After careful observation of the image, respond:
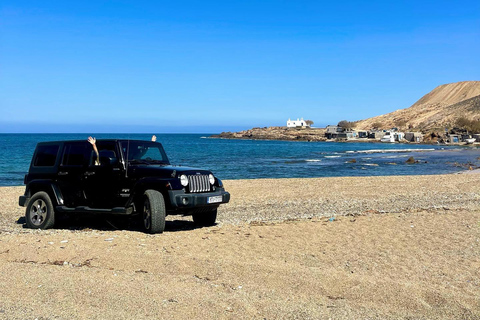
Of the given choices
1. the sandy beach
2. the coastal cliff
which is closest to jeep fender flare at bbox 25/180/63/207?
the sandy beach

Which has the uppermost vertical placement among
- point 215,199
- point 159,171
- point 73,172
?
point 159,171

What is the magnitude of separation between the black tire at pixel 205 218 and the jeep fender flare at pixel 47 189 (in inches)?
125

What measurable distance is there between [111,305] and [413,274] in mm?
4512

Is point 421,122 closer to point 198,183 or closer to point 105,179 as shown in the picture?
point 198,183

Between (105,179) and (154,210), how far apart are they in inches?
61.8

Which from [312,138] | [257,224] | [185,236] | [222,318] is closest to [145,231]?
[185,236]

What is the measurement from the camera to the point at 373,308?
18.5 feet

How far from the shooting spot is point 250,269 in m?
7.15

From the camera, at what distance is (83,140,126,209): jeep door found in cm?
1007

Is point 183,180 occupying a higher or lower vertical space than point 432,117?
lower

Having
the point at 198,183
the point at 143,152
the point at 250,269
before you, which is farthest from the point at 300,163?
the point at 250,269

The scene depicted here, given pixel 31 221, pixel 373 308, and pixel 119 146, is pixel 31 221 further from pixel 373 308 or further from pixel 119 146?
pixel 373 308

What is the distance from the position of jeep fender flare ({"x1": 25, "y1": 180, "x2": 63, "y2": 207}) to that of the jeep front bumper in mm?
3029

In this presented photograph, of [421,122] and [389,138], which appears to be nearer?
[389,138]
